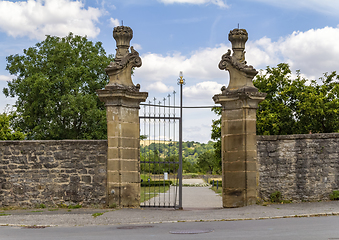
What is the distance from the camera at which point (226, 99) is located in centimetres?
1189

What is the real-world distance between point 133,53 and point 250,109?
13.4 ft

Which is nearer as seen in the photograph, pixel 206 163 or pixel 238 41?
pixel 238 41

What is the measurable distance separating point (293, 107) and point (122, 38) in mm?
17641

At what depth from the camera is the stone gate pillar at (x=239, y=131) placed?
11.8 metres

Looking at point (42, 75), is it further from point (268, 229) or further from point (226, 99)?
point (268, 229)

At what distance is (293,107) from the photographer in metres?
26.3

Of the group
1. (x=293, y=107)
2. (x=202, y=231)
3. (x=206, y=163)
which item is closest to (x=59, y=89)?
(x=293, y=107)

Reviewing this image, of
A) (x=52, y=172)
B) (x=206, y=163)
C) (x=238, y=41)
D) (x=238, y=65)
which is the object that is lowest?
(x=206, y=163)

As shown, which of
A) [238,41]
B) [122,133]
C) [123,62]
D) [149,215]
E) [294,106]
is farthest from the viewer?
[294,106]

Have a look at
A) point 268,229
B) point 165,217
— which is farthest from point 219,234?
point 165,217

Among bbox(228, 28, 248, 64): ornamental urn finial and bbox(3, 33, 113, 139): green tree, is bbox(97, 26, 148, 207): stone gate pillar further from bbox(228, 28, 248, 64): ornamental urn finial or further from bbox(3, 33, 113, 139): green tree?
bbox(3, 33, 113, 139): green tree

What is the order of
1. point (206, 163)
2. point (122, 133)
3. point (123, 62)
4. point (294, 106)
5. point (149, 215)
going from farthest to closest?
point (206, 163) → point (294, 106) → point (123, 62) → point (122, 133) → point (149, 215)

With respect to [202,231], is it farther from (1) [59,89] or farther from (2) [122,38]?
(1) [59,89]

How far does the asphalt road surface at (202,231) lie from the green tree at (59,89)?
17474mm
